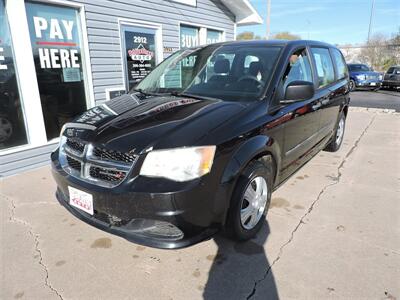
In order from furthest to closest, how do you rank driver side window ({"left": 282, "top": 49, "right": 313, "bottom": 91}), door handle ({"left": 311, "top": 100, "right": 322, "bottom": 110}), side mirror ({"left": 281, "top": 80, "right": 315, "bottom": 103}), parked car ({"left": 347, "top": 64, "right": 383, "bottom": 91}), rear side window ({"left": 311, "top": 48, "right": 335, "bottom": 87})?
parked car ({"left": 347, "top": 64, "right": 383, "bottom": 91}) < rear side window ({"left": 311, "top": 48, "right": 335, "bottom": 87}) < door handle ({"left": 311, "top": 100, "right": 322, "bottom": 110}) < driver side window ({"left": 282, "top": 49, "right": 313, "bottom": 91}) < side mirror ({"left": 281, "top": 80, "right": 315, "bottom": 103})

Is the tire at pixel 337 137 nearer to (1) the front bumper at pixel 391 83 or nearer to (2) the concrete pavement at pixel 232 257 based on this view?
(2) the concrete pavement at pixel 232 257

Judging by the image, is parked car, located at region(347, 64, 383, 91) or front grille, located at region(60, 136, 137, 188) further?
parked car, located at region(347, 64, 383, 91)

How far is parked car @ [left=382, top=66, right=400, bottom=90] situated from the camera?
16.7 m

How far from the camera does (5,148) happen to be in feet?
14.8

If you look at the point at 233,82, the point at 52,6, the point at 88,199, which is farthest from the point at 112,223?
the point at 52,6

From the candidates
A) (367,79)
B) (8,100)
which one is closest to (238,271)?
(8,100)

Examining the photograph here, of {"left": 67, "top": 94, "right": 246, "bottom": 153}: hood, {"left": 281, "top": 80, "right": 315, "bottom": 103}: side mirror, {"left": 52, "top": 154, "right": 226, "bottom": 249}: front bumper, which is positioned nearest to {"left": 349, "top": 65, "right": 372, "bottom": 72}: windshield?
{"left": 281, "top": 80, "right": 315, "bottom": 103}: side mirror

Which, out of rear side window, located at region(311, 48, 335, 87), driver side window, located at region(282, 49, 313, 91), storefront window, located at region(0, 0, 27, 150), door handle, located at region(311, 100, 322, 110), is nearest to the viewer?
driver side window, located at region(282, 49, 313, 91)

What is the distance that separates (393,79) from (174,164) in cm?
1888

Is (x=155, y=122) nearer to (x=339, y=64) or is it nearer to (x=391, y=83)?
(x=339, y=64)

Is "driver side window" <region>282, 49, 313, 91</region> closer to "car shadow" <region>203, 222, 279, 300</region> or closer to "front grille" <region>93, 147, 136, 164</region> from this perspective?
"car shadow" <region>203, 222, 279, 300</region>

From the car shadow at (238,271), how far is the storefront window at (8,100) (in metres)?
3.66

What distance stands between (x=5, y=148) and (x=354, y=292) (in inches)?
188

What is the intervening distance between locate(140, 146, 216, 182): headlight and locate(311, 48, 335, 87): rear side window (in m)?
2.56
